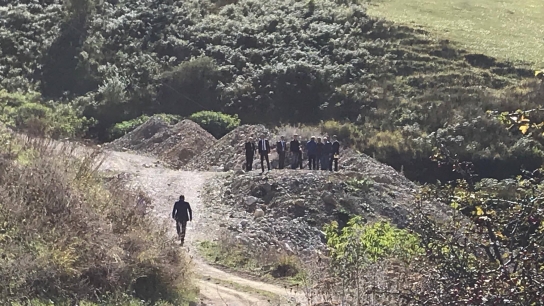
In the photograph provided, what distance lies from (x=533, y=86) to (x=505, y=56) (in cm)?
460

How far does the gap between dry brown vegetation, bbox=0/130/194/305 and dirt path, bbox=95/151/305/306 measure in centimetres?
137

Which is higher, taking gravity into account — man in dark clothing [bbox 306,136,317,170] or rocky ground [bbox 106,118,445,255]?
man in dark clothing [bbox 306,136,317,170]

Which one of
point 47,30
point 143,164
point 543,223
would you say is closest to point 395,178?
point 143,164

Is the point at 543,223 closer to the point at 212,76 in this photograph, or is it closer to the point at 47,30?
the point at 212,76

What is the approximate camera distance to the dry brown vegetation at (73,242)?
8.15 m

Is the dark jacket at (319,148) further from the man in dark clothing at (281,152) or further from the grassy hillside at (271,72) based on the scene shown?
the grassy hillside at (271,72)

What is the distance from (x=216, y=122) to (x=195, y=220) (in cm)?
1552

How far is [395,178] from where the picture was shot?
24.5 metres

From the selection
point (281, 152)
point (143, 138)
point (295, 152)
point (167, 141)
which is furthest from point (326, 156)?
point (143, 138)

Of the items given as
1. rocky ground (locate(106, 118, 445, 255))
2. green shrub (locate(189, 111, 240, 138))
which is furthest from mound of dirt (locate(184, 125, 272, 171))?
green shrub (locate(189, 111, 240, 138))

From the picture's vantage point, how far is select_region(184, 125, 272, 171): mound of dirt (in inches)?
1081

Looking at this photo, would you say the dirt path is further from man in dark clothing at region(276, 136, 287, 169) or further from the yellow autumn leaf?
the yellow autumn leaf

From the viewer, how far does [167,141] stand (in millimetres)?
30344

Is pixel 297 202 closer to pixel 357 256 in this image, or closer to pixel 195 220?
pixel 195 220
